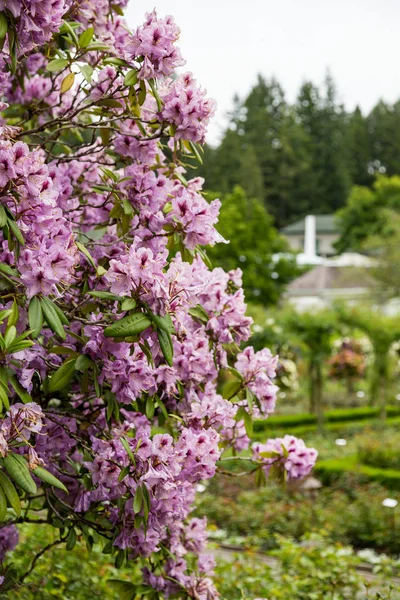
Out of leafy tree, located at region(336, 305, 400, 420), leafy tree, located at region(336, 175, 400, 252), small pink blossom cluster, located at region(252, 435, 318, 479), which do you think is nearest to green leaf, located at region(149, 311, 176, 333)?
small pink blossom cluster, located at region(252, 435, 318, 479)

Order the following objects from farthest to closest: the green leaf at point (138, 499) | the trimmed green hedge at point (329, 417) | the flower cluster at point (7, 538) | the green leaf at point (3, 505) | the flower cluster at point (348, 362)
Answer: the flower cluster at point (348, 362) < the trimmed green hedge at point (329, 417) < the flower cluster at point (7, 538) < the green leaf at point (138, 499) < the green leaf at point (3, 505)

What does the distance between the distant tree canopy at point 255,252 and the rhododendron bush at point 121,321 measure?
69.8ft

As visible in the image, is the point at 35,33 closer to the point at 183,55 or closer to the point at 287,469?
the point at 183,55

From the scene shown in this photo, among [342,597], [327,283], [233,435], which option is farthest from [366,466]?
[327,283]

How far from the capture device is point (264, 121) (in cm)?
4806

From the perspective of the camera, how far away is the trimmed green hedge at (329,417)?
14526 millimetres

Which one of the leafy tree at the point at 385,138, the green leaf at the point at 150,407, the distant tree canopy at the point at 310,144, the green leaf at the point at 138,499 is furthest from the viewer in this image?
the leafy tree at the point at 385,138

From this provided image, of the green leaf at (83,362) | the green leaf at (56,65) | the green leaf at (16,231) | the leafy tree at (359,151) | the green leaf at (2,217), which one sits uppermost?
the leafy tree at (359,151)

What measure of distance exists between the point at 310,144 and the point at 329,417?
3697 centimetres

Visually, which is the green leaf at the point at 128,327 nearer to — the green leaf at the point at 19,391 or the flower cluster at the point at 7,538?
the green leaf at the point at 19,391

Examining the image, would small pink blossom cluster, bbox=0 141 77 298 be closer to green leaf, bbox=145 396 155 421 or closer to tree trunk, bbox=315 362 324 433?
green leaf, bbox=145 396 155 421

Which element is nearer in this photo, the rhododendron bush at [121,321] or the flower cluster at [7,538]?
the rhododendron bush at [121,321]

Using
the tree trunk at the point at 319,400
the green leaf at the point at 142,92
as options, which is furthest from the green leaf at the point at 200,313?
the tree trunk at the point at 319,400

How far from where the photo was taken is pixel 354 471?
10.0 metres
